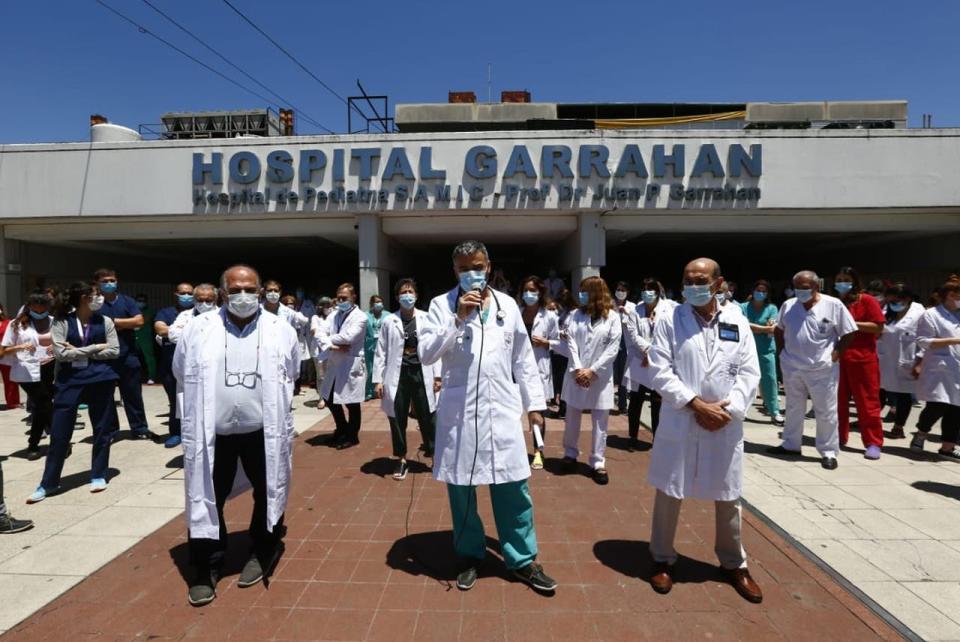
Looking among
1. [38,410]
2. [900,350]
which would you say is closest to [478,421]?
[38,410]

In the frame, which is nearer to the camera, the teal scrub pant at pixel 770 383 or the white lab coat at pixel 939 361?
the white lab coat at pixel 939 361

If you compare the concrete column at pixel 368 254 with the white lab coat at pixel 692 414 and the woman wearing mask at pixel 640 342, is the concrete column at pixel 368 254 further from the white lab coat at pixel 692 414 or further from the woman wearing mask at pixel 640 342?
the white lab coat at pixel 692 414

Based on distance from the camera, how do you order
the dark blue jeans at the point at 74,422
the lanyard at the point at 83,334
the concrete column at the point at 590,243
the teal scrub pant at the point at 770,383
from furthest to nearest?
the concrete column at the point at 590,243
the teal scrub pant at the point at 770,383
the lanyard at the point at 83,334
the dark blue jeans at the point at 74,422

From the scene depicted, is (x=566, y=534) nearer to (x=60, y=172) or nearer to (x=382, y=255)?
(x=382, y=255)

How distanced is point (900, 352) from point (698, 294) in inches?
224

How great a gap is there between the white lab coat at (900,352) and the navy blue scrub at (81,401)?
A: 8.87m

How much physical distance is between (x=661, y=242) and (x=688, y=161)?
15.2 feet

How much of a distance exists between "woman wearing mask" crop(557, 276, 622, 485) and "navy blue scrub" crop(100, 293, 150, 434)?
4.98 metres

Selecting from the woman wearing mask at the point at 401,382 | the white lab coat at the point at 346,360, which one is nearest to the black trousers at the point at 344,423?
the white lab coat at the point at 346,360

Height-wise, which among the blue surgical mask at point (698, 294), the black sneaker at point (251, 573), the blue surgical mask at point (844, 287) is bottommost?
the black sneaker at point (251, 573)

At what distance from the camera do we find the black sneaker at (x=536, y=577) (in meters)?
3.03

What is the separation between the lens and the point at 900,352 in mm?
6918

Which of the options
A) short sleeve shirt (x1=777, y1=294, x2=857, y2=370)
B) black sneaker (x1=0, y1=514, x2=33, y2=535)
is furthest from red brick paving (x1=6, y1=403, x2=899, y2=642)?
short sleeve shirt (x1=777, y1=294, x2=857, y2=370)

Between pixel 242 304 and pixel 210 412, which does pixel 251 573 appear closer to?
pixel 210 412
